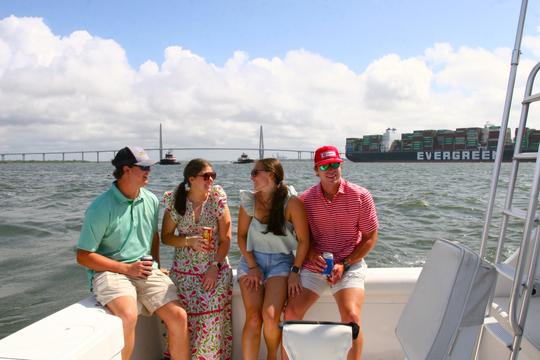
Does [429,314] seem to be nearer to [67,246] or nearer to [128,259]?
[128,259]

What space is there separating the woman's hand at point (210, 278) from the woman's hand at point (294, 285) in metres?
0.41

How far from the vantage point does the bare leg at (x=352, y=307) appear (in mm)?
2027

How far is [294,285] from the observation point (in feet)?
7.48

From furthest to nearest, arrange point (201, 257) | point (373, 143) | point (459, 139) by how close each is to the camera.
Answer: point (373, 143) → point (459, 139) → point (201, 257)

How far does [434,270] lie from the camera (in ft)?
4.95

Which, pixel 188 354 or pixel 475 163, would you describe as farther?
pixel 475 163

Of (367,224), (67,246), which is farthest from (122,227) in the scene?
(67,246)

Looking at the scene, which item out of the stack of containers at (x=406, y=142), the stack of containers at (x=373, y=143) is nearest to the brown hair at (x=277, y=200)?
the stack of containers at (x=406, y=142)

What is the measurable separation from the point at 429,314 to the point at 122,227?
4.99 ft

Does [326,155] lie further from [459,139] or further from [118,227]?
[459,139]

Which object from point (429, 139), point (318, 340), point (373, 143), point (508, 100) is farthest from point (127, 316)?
point (373, 143)

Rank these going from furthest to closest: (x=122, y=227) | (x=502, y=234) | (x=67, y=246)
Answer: (x=67, y=246) < (x=122, y=227) < (x=502, y=234)

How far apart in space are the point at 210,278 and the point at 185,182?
58 cm

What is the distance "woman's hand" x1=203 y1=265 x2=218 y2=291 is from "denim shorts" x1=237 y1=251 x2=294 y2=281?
0.49 ft
